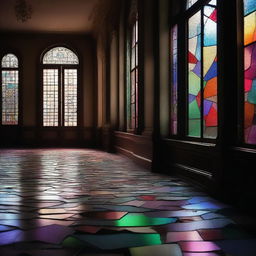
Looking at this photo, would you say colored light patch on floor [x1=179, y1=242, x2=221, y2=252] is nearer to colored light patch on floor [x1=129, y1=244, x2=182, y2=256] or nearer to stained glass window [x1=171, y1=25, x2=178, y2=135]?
colored light patch on floor [x1=129, y1=244, x2=182, y2=256]

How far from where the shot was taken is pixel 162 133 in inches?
231

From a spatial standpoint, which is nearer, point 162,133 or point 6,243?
point 6,243

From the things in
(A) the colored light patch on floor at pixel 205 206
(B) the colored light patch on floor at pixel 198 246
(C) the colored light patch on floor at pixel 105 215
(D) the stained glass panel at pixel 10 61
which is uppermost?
(D) the stained glass panel at pixel 10 61

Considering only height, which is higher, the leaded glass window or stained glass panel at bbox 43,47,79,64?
stained glass panel at bbox 43,47,79,64

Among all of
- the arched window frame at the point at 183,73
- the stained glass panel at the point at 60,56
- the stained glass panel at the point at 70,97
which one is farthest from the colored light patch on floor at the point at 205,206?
the stained glass panel at the point at 60,56

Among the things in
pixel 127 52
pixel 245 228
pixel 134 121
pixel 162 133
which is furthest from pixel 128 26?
pixel 245 228

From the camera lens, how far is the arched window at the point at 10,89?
13.4 m

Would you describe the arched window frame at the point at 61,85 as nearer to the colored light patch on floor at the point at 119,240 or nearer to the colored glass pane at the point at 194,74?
the colored glass pane at the point at 194,74

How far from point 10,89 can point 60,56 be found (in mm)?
2003

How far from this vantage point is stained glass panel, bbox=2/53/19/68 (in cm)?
1341

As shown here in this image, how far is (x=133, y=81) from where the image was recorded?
8281mm

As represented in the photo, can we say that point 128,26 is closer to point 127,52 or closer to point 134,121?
point 127,52

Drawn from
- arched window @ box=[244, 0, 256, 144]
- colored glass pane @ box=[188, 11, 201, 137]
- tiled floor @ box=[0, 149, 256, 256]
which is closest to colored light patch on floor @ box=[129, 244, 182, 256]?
tiled floor @ box=[0, 149, 256, 256]

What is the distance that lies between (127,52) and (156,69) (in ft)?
10.1
